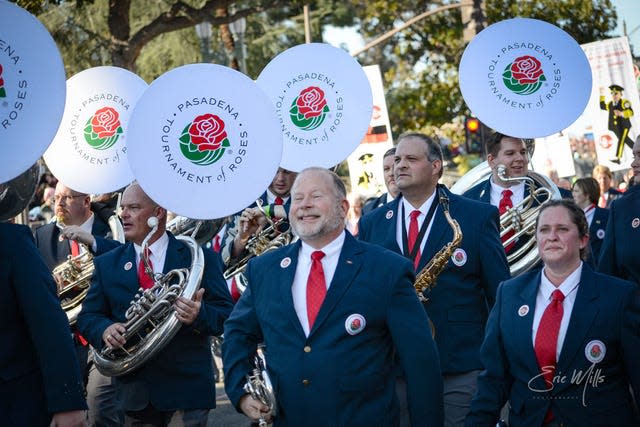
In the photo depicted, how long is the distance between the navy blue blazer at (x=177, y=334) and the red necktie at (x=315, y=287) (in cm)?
131

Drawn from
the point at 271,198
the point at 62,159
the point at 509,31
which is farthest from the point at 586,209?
the point at 62,159

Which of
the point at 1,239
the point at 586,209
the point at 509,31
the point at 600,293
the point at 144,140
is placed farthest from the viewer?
the point at 586,209

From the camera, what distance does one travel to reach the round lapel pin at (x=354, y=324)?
15.2ft

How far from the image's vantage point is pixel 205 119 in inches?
231

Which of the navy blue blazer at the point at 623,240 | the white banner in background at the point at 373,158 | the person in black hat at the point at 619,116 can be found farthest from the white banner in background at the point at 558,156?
the navy blue blazer at the point at 623,240

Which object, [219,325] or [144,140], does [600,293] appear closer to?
[219,325]

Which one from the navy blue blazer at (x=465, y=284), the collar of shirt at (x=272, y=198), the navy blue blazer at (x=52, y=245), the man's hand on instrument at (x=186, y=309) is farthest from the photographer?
Answer: the collar of shirt at (x=272, y=198)

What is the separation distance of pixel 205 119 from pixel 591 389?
2615mm

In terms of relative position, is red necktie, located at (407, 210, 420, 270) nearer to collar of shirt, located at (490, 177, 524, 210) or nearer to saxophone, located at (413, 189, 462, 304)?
saxophone, located at (413, 189, 462, 304)

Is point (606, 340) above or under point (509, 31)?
under

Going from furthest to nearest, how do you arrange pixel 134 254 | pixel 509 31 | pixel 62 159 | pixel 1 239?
pixel 509 31 → pixel 62 159 → pixel 134 254 → pixel 1 239

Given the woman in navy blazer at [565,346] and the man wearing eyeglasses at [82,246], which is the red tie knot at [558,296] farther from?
the man wearing eyeglasses at [82,246]

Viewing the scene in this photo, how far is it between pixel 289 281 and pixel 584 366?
143cm

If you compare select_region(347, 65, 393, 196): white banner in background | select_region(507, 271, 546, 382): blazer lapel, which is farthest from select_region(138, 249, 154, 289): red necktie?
select_region(347, 65, 393, 196): white banner in background
